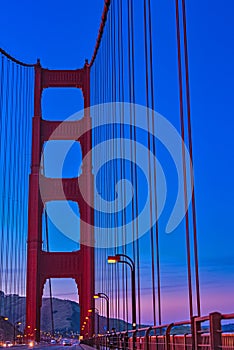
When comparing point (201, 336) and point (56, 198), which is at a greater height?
point (56, 198)

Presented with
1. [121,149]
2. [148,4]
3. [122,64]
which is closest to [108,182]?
[121,149]

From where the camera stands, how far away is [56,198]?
34.9 metres

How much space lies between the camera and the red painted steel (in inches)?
1319

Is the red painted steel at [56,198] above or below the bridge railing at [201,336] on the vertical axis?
above

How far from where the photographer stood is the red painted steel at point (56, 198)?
33.5m

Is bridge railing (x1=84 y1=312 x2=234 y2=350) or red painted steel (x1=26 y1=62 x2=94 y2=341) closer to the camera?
bridge railing (x1=84 y1=312 x2=234 y2=350)

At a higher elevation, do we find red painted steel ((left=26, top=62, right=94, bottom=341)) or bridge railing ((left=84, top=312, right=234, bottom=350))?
red painted steel ((left=26, top=62, right=94, bottom=341))

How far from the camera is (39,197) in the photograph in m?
34.0

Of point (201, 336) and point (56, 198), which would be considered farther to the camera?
point (56, 198)

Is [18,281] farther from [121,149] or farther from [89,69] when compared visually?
[121,149]

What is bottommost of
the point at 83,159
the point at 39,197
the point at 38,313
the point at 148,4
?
the point at 38,313

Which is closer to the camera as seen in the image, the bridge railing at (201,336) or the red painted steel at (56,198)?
the bridge railing at (201,336)

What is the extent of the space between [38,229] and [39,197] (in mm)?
1653

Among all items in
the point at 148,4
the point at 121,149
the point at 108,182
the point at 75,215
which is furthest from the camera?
the point at 75,215
